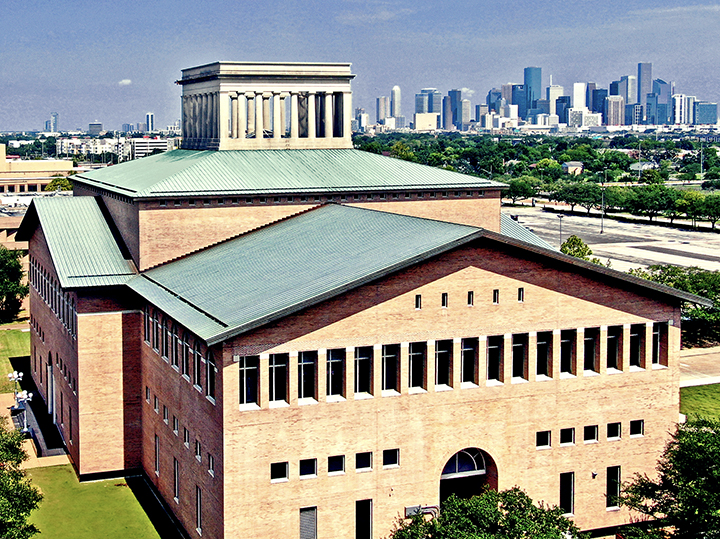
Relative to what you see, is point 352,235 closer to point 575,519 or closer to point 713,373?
point 575,519

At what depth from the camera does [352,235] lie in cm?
4584

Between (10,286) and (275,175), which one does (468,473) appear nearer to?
(275,175)

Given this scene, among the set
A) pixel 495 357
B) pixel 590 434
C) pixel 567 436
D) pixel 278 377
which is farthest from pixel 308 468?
pixel 590 434

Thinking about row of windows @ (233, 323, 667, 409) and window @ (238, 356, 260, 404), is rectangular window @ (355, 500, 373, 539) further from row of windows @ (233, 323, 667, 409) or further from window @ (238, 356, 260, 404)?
window @ (238, 356, 260, 404)

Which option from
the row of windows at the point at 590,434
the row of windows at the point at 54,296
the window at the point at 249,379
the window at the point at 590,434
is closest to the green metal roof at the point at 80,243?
the row of windows at the point at 54,296

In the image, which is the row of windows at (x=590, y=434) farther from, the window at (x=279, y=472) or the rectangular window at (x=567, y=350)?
the window at (x=279, y=472)

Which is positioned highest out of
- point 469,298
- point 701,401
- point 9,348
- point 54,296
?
point 469,298

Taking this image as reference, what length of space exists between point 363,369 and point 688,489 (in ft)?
40.6

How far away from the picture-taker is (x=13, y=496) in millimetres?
36562

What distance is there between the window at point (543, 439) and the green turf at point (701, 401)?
66.7ft

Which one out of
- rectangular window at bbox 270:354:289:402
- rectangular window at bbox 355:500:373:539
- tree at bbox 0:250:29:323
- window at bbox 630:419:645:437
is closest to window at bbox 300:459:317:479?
rectangular window at bbox 355:500:373:539

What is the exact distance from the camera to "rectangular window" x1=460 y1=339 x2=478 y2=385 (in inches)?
1586

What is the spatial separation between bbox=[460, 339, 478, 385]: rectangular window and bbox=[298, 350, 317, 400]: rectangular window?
5.97 meters

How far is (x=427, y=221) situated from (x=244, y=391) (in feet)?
40.3
